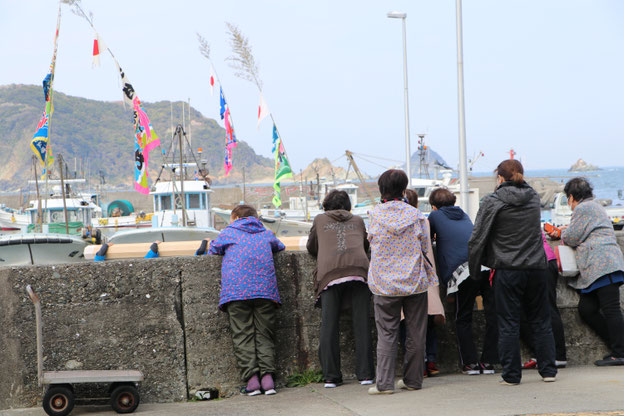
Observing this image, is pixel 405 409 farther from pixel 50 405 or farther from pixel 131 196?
pixel 131 196

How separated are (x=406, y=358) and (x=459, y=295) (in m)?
0.90

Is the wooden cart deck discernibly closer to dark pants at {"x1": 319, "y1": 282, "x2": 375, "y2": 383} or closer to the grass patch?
the grass patch

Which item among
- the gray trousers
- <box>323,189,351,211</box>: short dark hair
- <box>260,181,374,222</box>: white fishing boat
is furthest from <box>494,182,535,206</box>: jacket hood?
<box>260,181,374,222</box>: white fishing boat

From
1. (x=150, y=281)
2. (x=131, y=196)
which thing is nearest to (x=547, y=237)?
(x=150, y=281)

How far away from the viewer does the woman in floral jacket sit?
571cm

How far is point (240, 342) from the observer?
6.07m

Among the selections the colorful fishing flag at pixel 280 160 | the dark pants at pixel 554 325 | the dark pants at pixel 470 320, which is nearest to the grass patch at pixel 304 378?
the dark pants at pixel 470 320

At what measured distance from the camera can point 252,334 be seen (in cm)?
611

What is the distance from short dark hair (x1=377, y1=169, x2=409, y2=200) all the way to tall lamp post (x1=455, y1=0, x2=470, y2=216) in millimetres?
12459

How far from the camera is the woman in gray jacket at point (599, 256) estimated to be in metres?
6.47

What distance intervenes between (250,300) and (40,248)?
15.8m

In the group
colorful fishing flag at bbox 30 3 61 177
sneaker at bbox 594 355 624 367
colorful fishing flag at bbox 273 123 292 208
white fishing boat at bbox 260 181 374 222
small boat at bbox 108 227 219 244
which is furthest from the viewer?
white fishing boat at bbox 260 181 374 222

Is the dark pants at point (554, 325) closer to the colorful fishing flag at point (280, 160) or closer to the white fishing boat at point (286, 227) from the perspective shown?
the colorful fishing flag at point (280, 160)

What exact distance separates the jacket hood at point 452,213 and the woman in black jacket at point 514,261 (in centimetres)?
59
